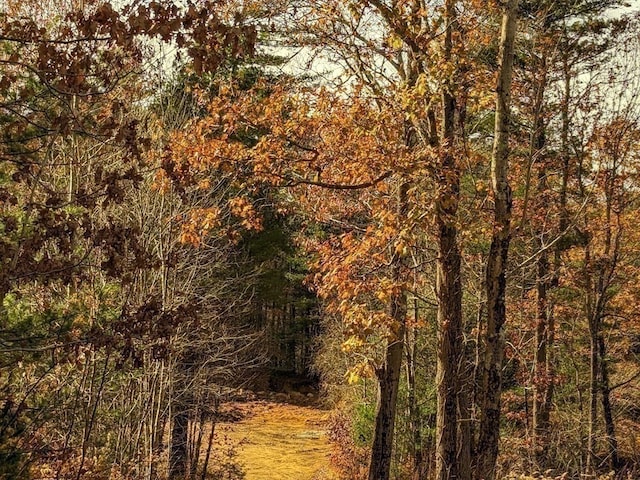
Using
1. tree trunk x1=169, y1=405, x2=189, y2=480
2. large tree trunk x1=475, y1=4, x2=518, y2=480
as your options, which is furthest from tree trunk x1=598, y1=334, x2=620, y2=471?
tree trunk x1=169, y1=405, x2=189, y2=480

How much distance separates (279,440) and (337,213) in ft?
44.4

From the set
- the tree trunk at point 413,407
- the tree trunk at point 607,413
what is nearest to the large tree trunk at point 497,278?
the tree trunk at point 413,407

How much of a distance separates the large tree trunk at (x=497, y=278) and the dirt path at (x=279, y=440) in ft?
38.0

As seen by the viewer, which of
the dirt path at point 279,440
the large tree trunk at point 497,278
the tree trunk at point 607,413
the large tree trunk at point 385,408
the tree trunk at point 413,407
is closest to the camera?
the large tree trunk at point 497,278

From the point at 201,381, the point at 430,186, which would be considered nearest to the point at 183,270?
the point at 201,381

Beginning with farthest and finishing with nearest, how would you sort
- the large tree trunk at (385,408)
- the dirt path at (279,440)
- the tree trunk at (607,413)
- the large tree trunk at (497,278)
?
1. the dirt path at (279,440)
2. the tree trunk at (607,413)
3. the large tree trunk at (385,408)
4. the large tree trunk at (497,278)

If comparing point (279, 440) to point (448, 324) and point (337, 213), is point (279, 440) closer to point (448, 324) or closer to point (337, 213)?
point (337, 213)

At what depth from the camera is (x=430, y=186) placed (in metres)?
7.45

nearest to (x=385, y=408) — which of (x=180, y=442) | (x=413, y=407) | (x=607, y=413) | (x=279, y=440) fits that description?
(x=413, y=407)

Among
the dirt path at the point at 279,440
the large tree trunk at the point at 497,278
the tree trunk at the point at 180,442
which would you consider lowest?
the dirt path at the point at 279,440

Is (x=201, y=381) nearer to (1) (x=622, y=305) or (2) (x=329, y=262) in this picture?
(2) (x=329, y=262)

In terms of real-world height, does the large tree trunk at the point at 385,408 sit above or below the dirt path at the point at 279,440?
above

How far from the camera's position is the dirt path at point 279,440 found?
17859 millimetres

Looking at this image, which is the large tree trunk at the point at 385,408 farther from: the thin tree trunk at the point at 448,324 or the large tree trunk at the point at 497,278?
the large tree trunk at the point at 497,278
